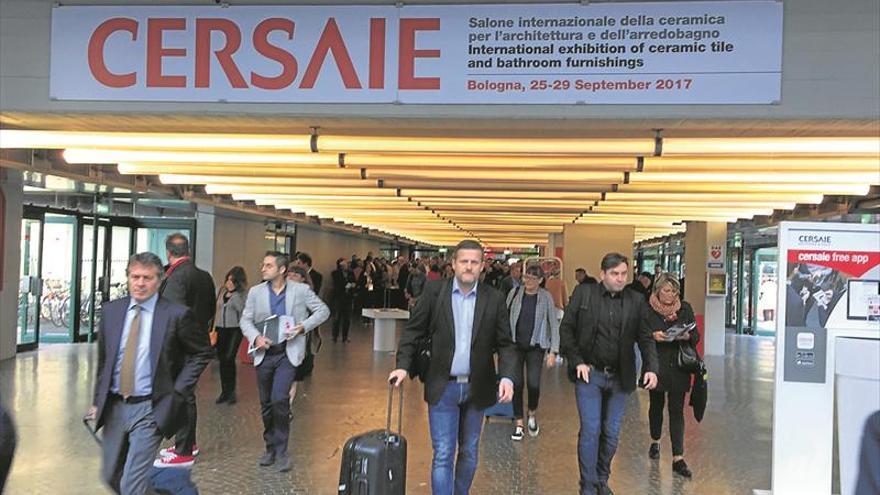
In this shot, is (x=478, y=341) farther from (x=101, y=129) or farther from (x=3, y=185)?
(x=3, y=185)

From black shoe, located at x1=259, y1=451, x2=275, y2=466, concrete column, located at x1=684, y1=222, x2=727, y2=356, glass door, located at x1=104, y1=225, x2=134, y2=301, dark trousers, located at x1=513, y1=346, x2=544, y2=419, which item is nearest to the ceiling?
dark trousers, located at x1=513, y1=346, x2=544, y2=419

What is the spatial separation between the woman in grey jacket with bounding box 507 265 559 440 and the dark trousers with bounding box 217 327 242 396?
3.32m

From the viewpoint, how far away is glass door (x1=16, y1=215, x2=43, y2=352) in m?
11.9

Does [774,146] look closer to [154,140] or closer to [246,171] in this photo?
[154,140]

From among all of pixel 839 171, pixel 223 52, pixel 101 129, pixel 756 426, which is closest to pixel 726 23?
pixel 839 171

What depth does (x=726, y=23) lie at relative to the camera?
4973 mm

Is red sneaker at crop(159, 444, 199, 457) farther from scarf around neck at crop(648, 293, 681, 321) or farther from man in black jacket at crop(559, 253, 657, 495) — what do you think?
scarf around neck at crop(648, 293, 681, 321)

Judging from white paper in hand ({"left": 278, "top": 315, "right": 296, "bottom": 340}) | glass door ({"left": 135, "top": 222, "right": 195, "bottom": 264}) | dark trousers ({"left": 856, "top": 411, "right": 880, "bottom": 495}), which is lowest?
white paper in hand ({"left": 278, "top": 315, "right": 296, "bottom": 340})

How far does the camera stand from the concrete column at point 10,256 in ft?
33.8

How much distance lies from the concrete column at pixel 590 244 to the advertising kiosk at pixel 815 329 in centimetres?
959

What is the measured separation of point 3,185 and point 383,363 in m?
6.05

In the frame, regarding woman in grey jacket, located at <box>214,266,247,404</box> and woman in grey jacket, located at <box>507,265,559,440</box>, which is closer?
woman in grey jacket, located at <box>507,265,559,440</box>

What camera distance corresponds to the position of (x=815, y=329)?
4754mm

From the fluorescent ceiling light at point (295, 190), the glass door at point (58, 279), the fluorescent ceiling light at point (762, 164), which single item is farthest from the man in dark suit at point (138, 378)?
the glass door at point (58, 279)
